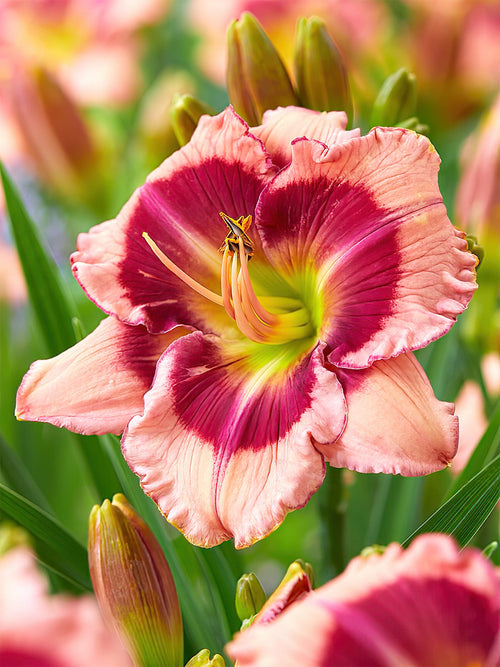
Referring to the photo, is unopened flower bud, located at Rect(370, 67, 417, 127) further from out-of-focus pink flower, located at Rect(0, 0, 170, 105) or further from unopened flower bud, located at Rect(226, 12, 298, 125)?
out-of-focus pink flower, located at Rect(0, 0, 170, 105)

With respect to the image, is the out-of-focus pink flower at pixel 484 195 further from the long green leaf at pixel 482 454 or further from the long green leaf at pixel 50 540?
the long green leaf at pixel 50 540

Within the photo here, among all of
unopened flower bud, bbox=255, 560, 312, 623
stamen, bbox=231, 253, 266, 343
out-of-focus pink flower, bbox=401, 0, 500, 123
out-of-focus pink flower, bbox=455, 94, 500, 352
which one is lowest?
unopened flower bud, bbox=255, 560, 312, 623

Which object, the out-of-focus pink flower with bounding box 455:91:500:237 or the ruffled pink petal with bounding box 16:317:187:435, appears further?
the out-of-focus pink flower with bounding box 455:91:500:237

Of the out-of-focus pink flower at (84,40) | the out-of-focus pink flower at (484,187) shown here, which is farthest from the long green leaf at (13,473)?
the out-of-focus pink flower at (84,40)

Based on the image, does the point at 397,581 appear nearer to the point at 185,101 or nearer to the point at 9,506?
the point at 9,506

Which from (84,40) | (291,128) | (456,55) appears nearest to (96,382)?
(291,128)

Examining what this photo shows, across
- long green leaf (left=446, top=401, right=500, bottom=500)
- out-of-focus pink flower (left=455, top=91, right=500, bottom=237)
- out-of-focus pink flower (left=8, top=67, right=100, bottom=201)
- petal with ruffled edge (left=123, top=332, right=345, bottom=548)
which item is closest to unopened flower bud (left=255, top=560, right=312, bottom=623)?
petal with ruffled edge (left=123, top=332, right=345, bottom=548)

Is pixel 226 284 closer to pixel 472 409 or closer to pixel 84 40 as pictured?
pixel 472 409
